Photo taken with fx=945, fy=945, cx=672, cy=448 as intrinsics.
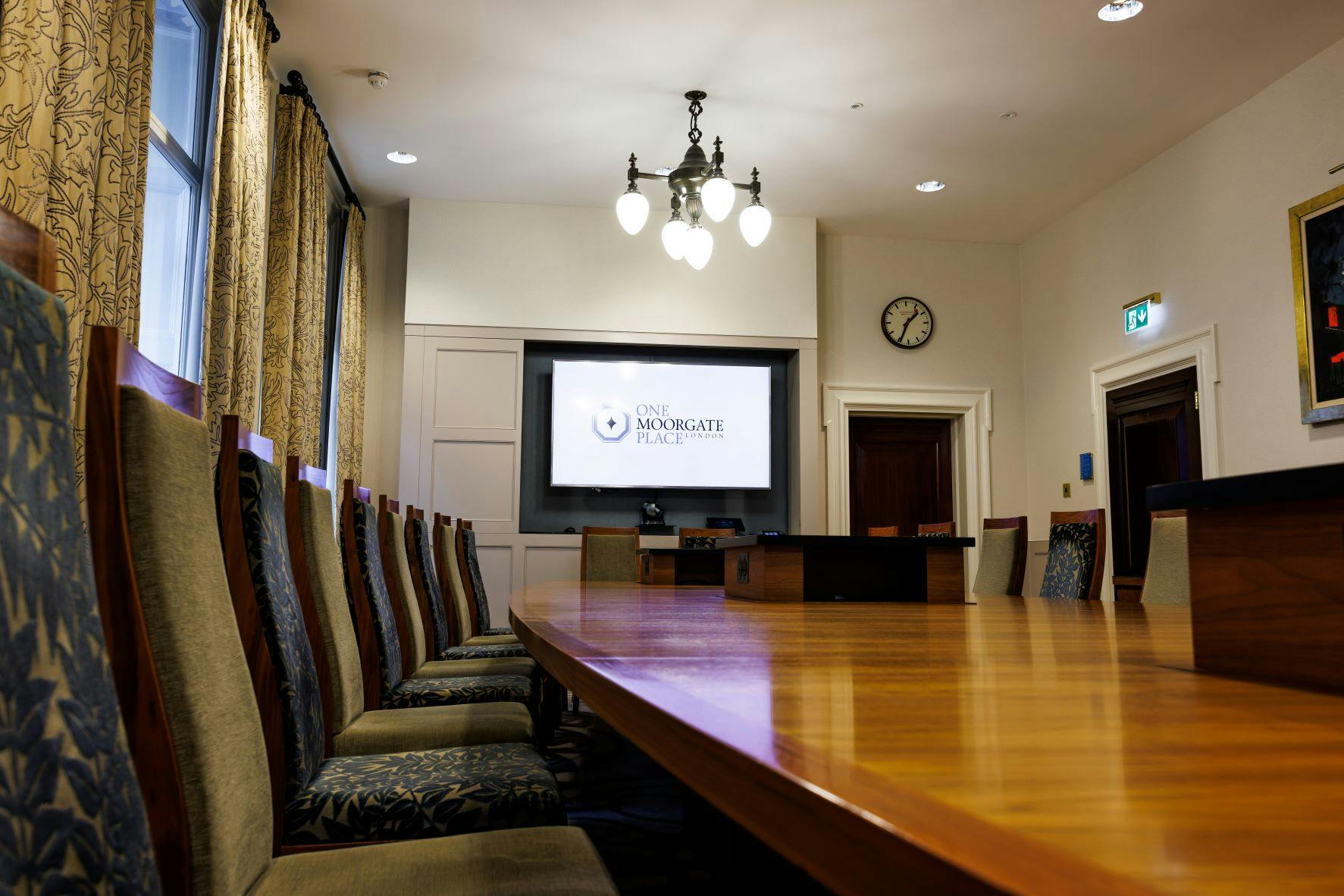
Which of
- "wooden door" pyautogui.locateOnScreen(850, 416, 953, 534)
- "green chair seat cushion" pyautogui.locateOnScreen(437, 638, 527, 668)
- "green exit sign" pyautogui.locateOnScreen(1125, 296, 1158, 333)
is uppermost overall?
"green exit sign" pyautogui.locateOnScreen(1125, 296, 1158, 333)

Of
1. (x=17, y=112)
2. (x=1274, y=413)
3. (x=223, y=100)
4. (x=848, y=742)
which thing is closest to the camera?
(x=848, y=742)

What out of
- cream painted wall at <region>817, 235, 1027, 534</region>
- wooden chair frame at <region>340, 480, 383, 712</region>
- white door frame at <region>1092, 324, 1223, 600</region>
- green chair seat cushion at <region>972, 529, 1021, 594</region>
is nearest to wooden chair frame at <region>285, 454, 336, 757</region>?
wooden chair frame at <region>340, 480, 383, 712</region>

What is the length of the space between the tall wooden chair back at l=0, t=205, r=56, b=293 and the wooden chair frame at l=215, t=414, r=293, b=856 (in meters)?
0.59

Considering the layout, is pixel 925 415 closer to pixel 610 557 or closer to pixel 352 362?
pixel 610 557

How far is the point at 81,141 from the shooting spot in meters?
2.46

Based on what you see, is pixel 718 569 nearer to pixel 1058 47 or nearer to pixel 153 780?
pixel 1058 47

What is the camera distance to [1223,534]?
2.56 feet

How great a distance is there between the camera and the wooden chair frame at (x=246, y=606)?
46.8 inches

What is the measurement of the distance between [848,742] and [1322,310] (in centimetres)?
526

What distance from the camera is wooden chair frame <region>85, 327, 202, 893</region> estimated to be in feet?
2.71

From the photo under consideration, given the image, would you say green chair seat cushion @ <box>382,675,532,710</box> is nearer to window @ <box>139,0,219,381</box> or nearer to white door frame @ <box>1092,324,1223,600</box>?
window @ <box>139,0,219,381</box>

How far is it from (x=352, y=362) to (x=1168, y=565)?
15.9ft

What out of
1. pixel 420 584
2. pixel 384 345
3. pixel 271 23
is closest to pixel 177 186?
pixel 271 23

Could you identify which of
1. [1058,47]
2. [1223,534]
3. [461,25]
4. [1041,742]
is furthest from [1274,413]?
[1041,742]
